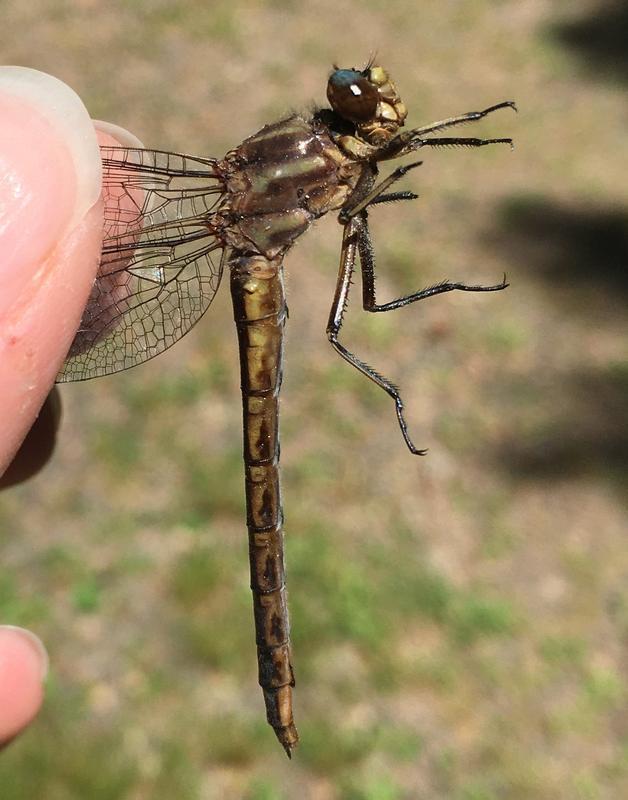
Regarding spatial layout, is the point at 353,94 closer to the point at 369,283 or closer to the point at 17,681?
the point at 369,283

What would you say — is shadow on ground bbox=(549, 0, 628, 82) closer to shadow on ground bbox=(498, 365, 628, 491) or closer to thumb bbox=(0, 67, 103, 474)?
shadow on ground bbox=(498, 365, 628, 491)

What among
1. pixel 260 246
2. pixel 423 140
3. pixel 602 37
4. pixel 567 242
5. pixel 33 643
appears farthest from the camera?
pixel 602 37

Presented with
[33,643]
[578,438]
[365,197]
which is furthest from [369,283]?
[578,438]

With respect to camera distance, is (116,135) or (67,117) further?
(116,135)

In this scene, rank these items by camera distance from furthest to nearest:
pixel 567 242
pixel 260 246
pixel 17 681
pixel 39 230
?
pixel 567 242
pixel 17 681
pixel 260 246
pixel 39 230

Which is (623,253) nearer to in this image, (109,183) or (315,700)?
(315,700)

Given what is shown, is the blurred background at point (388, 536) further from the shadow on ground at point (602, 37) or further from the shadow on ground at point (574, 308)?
the shadow on ground at point (602, 37)
